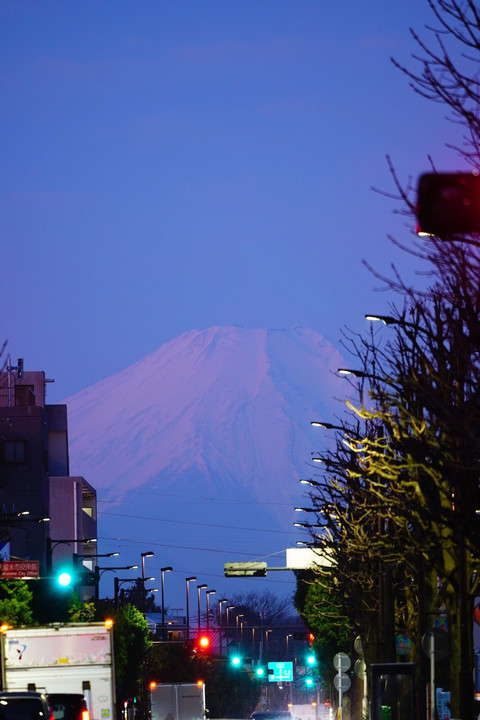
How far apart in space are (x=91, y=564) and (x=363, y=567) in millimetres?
104541

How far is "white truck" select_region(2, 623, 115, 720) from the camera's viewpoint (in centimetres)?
3591

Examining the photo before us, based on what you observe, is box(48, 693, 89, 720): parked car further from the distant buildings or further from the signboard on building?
the distant buildings

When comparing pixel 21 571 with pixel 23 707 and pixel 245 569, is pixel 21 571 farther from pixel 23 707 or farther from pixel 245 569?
pixel 23 707

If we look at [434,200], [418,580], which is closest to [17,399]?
[418,580]

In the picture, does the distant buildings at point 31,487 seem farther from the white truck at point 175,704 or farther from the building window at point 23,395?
the white truck at point 175,704

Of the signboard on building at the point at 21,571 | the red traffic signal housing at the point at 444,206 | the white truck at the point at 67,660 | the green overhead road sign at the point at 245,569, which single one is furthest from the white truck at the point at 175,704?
the red traffic signal housing at the point at 444,206

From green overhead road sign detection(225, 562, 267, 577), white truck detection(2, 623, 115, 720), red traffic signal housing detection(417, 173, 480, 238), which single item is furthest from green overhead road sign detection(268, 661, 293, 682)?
red traffic signal housing detection(417, 173, 480, 238)

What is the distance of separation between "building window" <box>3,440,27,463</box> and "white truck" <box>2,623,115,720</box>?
7492 centimetres

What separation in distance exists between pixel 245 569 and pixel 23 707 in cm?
4781

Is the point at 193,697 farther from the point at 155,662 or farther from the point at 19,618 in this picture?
the point at 155,662

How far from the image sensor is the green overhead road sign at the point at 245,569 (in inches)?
2970

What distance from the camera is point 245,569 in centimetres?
7594

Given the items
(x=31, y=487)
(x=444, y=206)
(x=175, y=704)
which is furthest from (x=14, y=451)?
(x=444, y=206)

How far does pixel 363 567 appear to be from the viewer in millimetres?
50312
